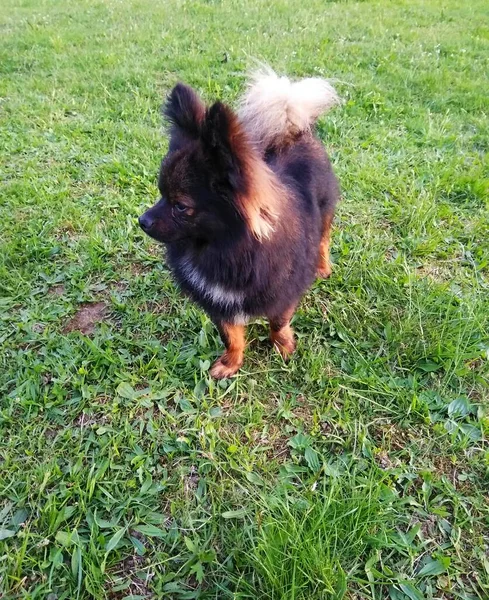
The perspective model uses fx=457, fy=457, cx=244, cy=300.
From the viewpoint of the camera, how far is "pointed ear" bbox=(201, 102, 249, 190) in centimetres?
158

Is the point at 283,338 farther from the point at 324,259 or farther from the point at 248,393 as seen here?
the point at 324,259

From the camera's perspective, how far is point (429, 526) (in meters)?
2.02

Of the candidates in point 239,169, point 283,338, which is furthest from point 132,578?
point 239,169

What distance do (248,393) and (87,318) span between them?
3.95 ft

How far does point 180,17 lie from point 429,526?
308 inches

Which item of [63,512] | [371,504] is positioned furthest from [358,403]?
[63,512]

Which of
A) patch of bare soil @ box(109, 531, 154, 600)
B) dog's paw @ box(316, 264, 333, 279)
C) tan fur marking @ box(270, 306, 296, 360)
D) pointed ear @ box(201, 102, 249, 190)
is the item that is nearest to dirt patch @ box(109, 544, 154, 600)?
patch of bare soil @ box(109, 531, 154, 600)

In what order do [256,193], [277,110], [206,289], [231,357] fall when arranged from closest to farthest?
[256,193] → [206,289] → [277,110] → [231,357]

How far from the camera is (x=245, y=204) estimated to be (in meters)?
1.81

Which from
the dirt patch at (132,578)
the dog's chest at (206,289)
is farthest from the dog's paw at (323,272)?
the dirt patch at (132,578)

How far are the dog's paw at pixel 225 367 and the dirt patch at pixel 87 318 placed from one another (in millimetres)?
872

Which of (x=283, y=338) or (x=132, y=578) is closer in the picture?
(x=132, y=578)

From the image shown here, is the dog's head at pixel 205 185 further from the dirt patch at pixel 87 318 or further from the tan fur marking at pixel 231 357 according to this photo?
the dirt patch at pixel 87 318

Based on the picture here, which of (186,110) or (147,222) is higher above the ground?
(186,110)
